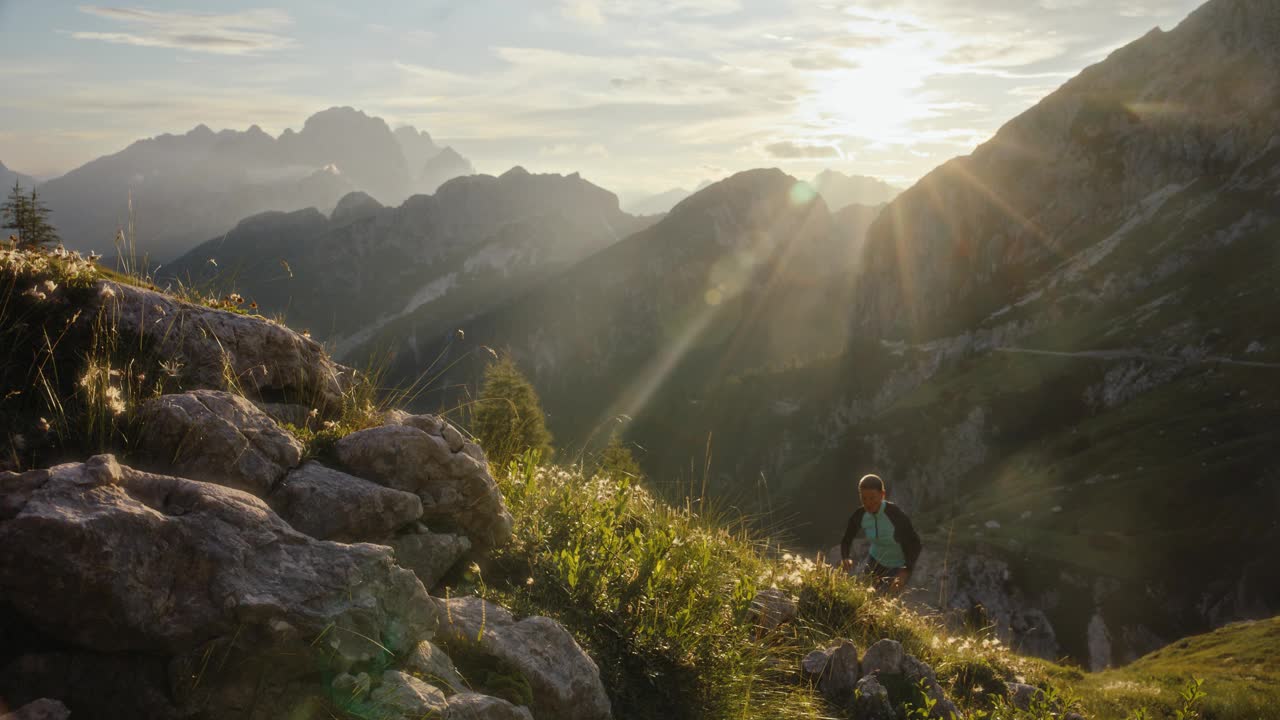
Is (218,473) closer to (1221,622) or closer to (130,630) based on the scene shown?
(130,630)

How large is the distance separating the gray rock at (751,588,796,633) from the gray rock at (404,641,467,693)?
383cm

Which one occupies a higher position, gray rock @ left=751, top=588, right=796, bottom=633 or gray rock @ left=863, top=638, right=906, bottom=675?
gray rock @ left=751, top=588, right=796, bottom=633

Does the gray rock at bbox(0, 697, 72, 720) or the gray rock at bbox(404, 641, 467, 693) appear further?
the gray rock at bbox(404, 641, 467, 693)

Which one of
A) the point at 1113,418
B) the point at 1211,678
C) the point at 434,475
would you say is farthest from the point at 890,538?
the point at 1113,418

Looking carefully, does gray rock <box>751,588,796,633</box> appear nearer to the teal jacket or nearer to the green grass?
the green grass

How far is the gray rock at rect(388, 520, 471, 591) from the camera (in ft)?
19.5

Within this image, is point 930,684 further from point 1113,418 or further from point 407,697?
point 1113,418

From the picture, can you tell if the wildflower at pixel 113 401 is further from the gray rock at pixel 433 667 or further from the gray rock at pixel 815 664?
the gray rock at pixel 815 664

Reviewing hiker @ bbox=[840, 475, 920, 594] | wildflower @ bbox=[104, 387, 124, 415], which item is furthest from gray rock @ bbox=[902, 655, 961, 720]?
wildflower @ bbox=[104, 387, 124, 415]

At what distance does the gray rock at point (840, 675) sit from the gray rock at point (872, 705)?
16 cm

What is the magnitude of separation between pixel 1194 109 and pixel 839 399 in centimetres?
12298

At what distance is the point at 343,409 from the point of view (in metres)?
7.55

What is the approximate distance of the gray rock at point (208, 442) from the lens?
5309 millimetres

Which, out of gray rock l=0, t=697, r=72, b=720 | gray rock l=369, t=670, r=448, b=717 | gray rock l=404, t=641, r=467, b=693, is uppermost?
gray rock l=0, t=697, r=72, b=720
